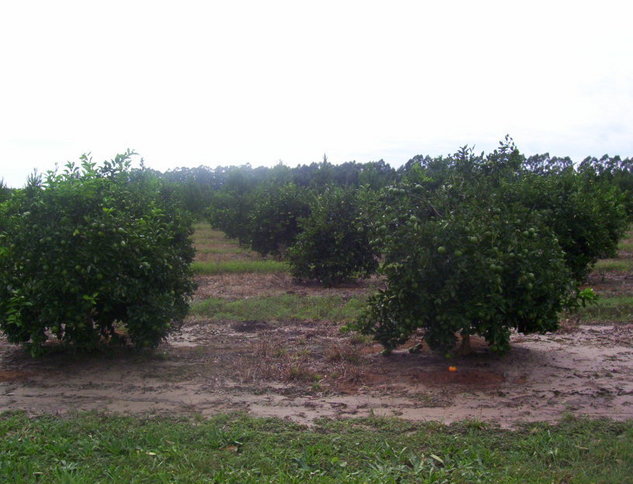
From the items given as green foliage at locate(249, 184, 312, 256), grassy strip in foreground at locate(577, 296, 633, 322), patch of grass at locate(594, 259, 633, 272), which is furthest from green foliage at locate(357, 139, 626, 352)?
green foliage at locate(249, 184, 312, 256)

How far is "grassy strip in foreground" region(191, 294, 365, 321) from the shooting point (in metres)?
9.40

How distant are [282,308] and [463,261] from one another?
4923mm

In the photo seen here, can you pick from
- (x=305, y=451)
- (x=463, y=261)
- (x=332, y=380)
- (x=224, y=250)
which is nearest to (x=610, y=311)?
(x=463, y=261)

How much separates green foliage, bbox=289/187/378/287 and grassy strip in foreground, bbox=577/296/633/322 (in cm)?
477

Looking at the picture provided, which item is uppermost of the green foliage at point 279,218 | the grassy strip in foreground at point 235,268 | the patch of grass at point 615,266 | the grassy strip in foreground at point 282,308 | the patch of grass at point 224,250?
the green foliage at point 279,218

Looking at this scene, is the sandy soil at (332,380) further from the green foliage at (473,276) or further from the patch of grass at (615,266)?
the patch of grass at (615,266)

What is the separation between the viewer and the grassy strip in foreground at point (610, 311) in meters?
8.80

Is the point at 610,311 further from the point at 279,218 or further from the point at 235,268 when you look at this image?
the point at 279,218

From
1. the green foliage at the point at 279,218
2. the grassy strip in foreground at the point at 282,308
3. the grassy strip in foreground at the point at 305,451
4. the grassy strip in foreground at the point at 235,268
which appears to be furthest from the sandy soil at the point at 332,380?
the green foliage at the point at 279,218

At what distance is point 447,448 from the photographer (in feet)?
14.0

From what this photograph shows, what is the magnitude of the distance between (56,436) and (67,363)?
2229 mm

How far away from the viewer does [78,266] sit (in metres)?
6.03

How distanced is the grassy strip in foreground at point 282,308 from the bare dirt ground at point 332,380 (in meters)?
1.54

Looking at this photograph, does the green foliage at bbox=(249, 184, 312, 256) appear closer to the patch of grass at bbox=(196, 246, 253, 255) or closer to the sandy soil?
the patch of grass at bbox=(196, 246, 253, 255)
